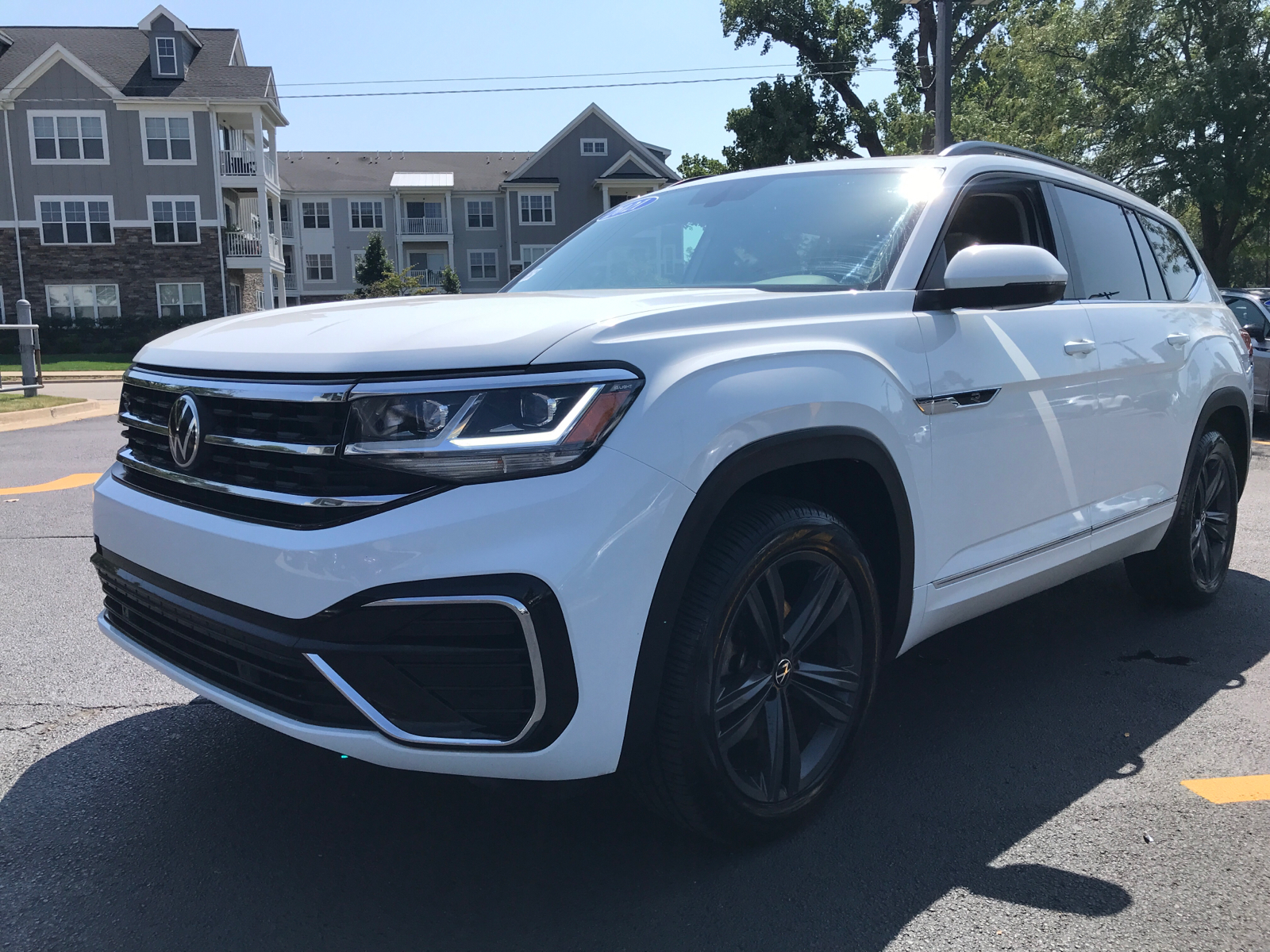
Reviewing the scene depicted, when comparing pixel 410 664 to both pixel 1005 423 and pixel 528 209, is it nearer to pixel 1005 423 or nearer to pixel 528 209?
pixel 1005 423

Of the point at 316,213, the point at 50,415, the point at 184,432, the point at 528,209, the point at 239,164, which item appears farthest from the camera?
the point at 316,213

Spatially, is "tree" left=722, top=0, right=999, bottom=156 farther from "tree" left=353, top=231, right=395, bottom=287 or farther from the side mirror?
the side mirror

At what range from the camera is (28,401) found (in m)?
15.0

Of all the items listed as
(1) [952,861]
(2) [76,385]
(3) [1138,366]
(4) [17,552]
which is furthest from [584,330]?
(2) [76,385]

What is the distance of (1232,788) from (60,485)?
27.0 feet

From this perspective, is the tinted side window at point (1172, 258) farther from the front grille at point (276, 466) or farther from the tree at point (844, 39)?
the tree at point (844, 39)

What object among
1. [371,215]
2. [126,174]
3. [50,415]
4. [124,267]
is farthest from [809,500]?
[371,215]

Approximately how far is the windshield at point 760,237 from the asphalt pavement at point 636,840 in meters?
1.53

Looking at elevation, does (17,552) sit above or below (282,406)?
below

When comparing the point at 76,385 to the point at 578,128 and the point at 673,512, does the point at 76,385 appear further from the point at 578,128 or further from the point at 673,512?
the point at 578,128

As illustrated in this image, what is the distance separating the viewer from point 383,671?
2164 millimetres

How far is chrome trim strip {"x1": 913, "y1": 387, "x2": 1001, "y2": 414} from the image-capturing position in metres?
2.94

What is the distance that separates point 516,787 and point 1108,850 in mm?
1559

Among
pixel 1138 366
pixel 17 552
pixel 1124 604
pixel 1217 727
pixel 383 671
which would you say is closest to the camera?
pixel 383 671
